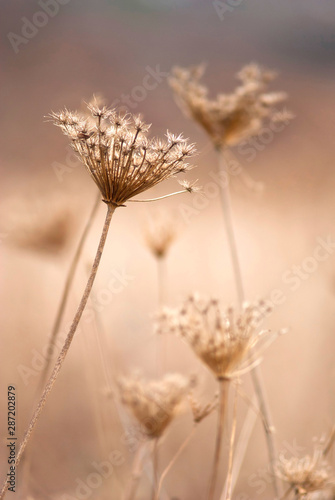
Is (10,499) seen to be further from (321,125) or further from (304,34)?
(304,34)

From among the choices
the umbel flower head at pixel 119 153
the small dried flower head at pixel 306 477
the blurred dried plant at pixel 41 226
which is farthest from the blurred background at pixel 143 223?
the umbel flower head at pixel 119 153

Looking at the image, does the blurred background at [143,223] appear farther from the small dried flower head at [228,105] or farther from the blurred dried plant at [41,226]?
the small dried flower head at [228,105]

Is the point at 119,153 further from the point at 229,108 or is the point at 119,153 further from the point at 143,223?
the point at 143,223

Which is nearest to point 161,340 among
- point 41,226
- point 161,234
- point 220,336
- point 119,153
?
point 161,234

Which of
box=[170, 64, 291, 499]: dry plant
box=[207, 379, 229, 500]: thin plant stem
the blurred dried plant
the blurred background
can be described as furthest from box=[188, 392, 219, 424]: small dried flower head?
the blurred dried plant

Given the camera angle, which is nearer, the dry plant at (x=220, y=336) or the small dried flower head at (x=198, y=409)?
the small dried flower head at (x=198, y=409)

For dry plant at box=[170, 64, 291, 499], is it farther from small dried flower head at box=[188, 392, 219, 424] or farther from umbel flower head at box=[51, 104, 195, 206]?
umbel flower head at box=[51, 104, 195, 206]

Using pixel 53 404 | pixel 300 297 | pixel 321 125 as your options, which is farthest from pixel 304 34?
pixel 53 404
